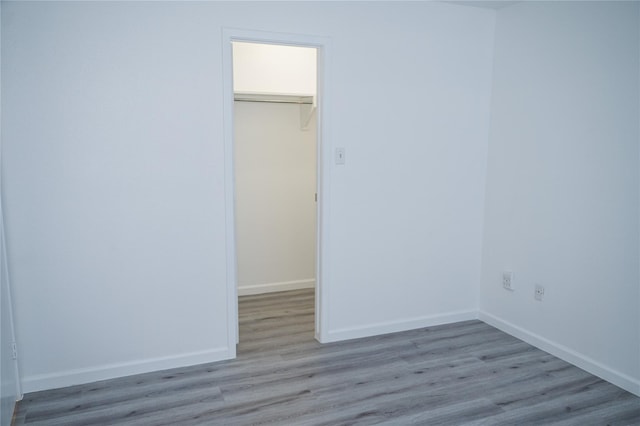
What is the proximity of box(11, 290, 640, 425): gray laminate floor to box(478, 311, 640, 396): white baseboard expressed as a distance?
5 cm

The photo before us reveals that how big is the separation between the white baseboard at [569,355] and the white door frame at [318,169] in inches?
55.6

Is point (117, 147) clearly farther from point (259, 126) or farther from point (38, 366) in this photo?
point (259, 126)

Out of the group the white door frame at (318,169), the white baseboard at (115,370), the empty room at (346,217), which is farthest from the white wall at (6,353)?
the white door frame at (318,169)

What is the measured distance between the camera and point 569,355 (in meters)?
2.95

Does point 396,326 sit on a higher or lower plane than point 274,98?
lower

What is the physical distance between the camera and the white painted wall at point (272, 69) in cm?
384

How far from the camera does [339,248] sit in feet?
10.5

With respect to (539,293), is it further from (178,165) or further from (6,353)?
(6,353)

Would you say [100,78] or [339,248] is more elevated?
[100,78]

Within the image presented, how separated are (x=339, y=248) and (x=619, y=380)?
1.88m

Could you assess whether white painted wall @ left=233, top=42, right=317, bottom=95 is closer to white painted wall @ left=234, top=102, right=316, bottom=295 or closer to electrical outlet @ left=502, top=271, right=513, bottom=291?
white painted wall @ left=234, top=102, right=316, bottom=295

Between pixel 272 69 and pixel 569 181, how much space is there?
252 centimetres

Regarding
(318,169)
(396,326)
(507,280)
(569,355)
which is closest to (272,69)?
(318,169)

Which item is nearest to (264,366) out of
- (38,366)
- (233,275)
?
(233,275)
